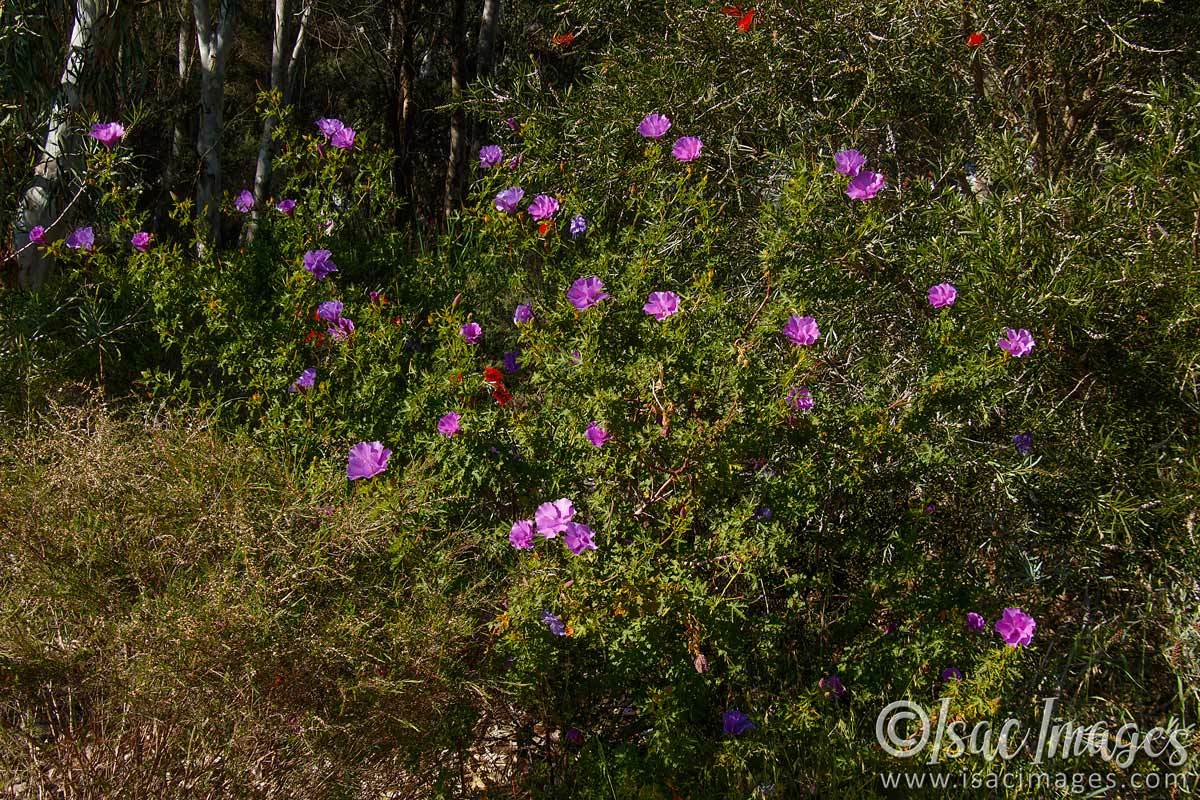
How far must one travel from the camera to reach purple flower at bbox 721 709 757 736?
239 cm

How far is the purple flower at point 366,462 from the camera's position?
2.52 metres

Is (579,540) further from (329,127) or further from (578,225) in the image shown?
(329,127)

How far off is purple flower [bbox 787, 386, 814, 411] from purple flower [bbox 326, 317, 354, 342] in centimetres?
131

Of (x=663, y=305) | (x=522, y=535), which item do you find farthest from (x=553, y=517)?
(x=663, y=305)

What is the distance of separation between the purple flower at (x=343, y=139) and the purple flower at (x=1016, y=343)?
83.9 inches

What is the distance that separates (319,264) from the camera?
122 inches

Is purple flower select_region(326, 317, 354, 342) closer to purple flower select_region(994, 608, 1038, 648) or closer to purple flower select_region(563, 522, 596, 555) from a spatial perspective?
purple flower select_region(563, 522, 596, 555)

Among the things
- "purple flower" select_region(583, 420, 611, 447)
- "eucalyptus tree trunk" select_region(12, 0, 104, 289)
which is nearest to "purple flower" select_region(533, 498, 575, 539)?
"purple flower" select_region(583, 420, 611, 447)

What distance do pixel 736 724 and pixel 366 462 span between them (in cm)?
112

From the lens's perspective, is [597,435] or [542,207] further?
[542,207]

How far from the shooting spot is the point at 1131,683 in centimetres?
273

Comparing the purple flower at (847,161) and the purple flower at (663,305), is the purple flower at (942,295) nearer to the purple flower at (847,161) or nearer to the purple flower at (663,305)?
the purple flower at (847,161)

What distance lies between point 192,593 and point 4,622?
0.41 metres

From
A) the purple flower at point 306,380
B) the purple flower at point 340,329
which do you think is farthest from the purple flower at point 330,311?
the purple flower at point 306,380
